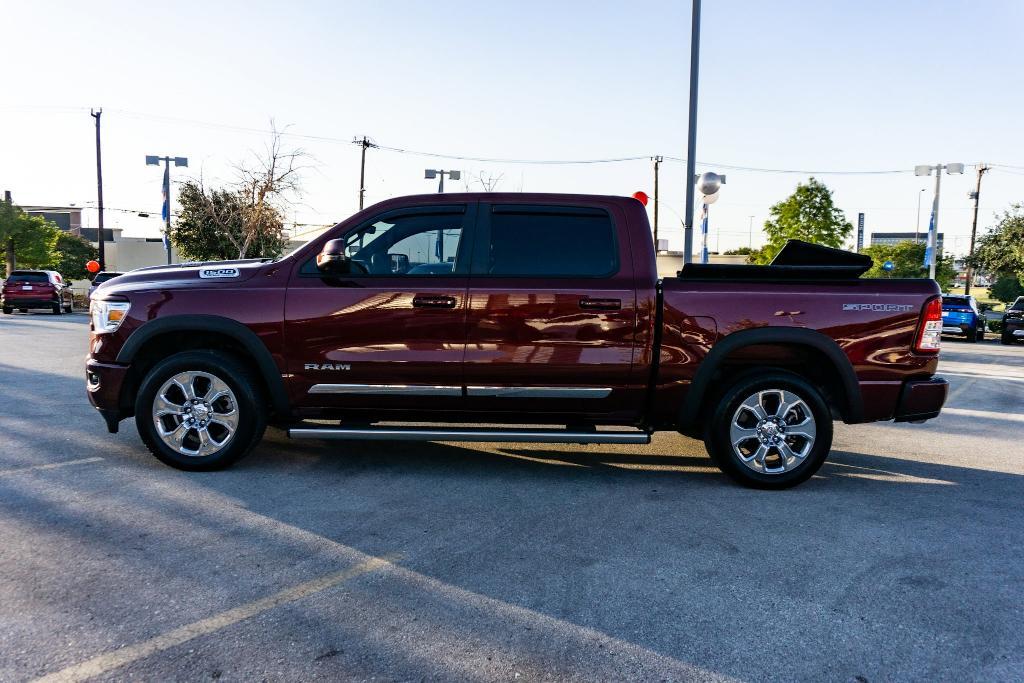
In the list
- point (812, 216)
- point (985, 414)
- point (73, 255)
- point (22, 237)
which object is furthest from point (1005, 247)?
point (73, 255)

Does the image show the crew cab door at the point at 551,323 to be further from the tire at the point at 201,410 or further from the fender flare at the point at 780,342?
the tire at the point at 201,410

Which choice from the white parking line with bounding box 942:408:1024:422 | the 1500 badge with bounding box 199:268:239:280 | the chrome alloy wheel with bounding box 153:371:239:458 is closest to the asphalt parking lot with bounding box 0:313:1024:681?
the chrome alloy wheel with bounding box 153:371:239:458

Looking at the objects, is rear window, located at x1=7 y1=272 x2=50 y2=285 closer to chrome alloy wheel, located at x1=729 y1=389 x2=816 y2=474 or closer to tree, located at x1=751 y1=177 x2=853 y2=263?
tree, located at x1=751 y1=177 x2=853 y2=263

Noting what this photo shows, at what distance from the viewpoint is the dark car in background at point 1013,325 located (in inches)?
874

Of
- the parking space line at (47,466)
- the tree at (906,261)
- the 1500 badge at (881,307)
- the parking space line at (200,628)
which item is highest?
the tree at (906,261)

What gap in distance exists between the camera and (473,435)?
5.19 meters

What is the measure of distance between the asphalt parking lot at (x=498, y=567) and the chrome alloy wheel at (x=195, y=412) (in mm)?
283

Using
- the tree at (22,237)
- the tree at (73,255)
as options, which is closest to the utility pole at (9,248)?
the tree at (22,237)


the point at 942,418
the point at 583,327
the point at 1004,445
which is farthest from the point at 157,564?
the point at 942,418

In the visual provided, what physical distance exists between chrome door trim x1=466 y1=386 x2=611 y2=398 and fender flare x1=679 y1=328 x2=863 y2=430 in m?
0.64

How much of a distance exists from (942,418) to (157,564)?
8108mm

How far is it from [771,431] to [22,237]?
180ft

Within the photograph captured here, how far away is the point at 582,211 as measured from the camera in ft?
17.8

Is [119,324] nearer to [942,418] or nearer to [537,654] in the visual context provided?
[537,654]
